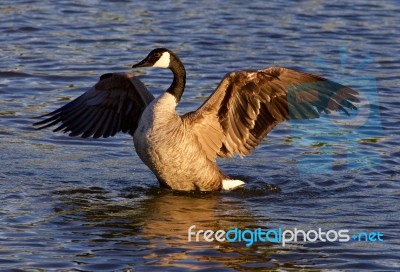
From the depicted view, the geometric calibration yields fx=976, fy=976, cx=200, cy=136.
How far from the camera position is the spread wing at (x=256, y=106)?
9758 mm

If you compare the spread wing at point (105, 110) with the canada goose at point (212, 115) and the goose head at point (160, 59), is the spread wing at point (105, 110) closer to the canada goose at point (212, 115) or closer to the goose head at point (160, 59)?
the canada goose at point (212, 115)

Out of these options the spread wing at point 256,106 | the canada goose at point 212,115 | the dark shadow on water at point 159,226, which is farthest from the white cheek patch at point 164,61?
the dark shadow on water at point 159,226

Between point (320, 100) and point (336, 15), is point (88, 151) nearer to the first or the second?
point (320, 100)

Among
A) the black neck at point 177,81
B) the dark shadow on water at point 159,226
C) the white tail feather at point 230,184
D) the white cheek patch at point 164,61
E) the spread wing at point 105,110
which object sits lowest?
the dark shadow on water at point 159,226

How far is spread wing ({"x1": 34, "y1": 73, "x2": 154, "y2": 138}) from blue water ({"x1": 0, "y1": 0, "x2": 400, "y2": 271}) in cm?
43

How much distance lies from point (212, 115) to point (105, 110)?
1427 mm

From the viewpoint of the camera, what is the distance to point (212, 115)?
9969mm

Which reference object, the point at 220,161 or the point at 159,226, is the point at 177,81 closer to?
the point at 159,226

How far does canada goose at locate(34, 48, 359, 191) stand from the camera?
9609mm

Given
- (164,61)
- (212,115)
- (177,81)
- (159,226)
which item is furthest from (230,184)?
(159,226)

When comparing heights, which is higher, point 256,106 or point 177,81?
point 177,81

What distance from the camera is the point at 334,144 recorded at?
1186cm

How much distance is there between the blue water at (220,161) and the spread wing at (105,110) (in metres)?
0.43

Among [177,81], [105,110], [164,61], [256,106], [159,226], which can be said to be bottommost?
[159,226]
